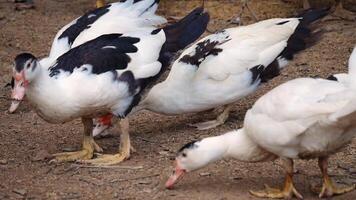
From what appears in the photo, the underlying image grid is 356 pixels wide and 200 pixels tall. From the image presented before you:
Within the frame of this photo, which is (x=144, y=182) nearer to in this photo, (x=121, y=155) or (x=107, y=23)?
(x=121, y=155)

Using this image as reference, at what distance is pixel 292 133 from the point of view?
464 cm

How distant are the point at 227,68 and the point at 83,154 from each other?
4.57ft

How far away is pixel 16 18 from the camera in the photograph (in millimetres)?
9555

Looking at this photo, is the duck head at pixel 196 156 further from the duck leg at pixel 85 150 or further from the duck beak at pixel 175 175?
the duck leg at pixel 85 150

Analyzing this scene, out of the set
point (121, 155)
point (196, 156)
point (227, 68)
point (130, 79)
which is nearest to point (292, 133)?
point (196, 156)

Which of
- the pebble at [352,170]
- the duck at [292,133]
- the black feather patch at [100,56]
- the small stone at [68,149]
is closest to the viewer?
the duck at [292,133]

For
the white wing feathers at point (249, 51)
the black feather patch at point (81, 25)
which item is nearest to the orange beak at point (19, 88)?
the black feather patch at point (81, 25)

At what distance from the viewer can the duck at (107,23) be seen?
6438 mm

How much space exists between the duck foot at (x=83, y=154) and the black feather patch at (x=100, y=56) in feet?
2.35

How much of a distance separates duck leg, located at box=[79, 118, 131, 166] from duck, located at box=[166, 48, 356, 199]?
79 centimetres

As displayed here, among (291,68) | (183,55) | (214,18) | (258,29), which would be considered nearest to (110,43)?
(183,55)

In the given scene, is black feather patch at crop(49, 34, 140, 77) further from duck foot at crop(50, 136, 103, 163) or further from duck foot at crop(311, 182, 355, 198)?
duck foot at crop(311, 182, 355, 198)

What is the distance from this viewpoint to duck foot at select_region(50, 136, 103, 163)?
19.2 ft

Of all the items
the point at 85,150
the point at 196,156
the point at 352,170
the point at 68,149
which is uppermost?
the point at 196,156
